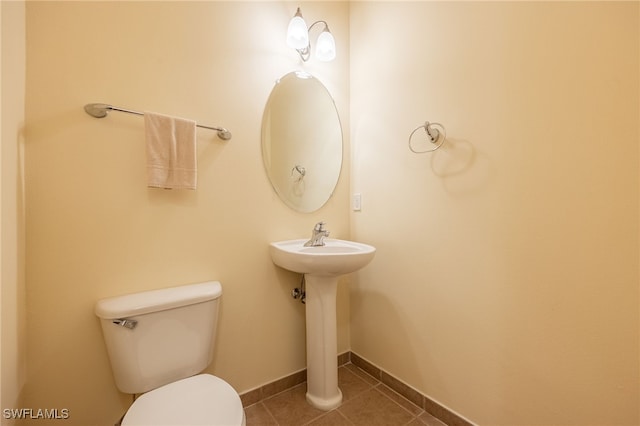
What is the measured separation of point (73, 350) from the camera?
40.5 inches

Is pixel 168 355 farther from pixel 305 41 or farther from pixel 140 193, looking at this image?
pixel 305 41

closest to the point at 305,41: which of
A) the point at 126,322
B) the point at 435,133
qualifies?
the point at 435,133

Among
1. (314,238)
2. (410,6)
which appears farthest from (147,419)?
(410,6)

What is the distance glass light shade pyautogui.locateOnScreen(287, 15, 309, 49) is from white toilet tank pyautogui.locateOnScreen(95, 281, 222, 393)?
1374 millimetres

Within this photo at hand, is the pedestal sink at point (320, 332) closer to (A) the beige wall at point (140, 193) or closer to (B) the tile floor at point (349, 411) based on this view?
(B) the tile floor at point (349, 411)

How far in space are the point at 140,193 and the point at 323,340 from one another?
113cm

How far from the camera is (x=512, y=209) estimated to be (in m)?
1.04

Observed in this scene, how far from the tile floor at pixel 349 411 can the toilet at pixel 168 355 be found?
0.50m

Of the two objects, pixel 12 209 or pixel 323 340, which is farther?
pixel 323 340

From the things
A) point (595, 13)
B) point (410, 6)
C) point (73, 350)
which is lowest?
point (73, 350)

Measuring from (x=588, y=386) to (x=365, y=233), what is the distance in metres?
1.12

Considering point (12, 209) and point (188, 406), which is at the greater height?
point (12, 209)

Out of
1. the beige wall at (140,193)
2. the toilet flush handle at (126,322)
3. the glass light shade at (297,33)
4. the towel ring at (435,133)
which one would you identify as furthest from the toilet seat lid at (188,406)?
the glass light shade at (297,33)

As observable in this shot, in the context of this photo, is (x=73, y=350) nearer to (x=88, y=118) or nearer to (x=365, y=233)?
(x=88, y=118)
